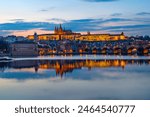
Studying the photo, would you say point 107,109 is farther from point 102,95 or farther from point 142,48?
point 142,48

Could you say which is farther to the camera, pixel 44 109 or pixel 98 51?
pixel 98 51

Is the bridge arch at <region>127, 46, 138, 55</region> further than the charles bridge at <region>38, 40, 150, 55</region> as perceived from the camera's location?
Yes

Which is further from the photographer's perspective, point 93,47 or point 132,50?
point 93,47

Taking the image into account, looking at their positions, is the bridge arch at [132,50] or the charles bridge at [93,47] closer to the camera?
the charles bridge at [93,47]

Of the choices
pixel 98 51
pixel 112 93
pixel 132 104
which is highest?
pixel 132 104

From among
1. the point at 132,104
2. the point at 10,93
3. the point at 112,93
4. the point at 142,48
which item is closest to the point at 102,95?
the point at 112,93

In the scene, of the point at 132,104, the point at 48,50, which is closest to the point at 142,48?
the point at 48,50

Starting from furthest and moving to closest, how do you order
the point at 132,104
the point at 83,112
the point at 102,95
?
the point at 102,95
the point at 132,104
the point at 83,112

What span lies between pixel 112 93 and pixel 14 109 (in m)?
2.42

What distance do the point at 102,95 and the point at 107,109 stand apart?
219cm

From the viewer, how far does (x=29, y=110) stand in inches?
94.8

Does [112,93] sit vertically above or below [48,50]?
above

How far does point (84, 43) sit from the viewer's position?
25.8 metres

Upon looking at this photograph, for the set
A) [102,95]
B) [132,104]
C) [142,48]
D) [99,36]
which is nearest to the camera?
[132,104]
